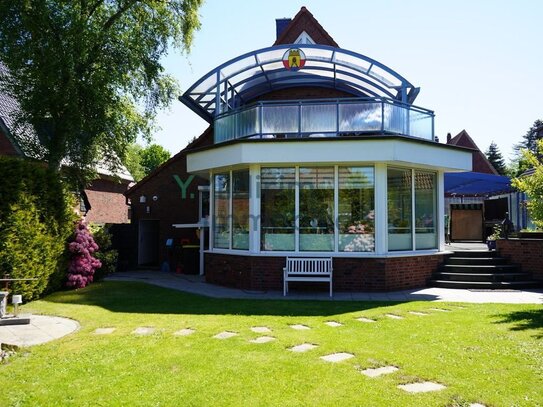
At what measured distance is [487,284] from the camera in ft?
40.1

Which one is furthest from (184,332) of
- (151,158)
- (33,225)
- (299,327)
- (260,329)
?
(151,158)

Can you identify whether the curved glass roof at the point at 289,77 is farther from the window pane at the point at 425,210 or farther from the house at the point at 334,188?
the window pane at the point at 425,210

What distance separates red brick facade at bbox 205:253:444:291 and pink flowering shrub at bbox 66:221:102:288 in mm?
3768

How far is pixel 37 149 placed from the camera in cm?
1379

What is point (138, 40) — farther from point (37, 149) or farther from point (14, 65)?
point (37, 149)

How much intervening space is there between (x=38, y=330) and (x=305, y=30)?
1303cm

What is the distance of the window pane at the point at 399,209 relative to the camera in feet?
39.9

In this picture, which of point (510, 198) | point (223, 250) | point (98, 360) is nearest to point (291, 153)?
point (223, 250)

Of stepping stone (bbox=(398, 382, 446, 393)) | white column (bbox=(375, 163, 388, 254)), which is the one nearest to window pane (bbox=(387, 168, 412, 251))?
white column (bbox=(375, 163, 388, 254))

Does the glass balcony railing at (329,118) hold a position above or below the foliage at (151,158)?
below

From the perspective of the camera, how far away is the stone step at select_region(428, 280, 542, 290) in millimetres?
12180

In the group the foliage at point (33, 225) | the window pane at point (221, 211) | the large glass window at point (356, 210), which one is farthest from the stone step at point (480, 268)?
the foliage at point (33, 225)

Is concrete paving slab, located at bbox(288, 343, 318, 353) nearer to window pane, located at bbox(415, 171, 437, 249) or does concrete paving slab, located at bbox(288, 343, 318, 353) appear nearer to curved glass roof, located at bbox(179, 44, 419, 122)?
window pane, located at bbox(415, 171, 437, 249)

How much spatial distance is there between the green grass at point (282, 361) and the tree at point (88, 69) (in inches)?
238
